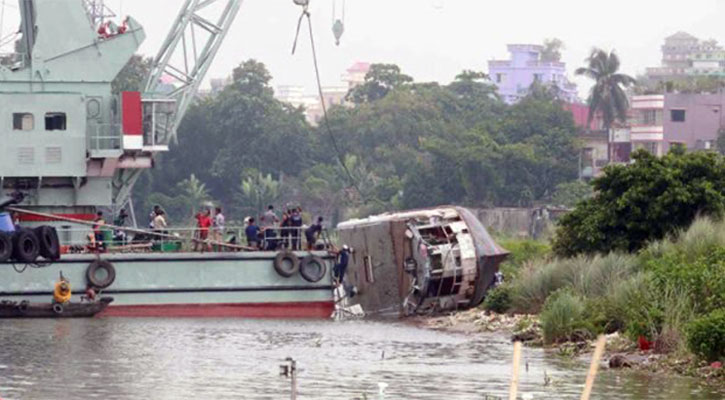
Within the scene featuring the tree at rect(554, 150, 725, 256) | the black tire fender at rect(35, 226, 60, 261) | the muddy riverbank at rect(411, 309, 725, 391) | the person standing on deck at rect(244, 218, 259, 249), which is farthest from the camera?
the person standing on deck at rect(244, 218, 259, 249)

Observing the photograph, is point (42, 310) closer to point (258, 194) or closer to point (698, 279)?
point (698, 279)

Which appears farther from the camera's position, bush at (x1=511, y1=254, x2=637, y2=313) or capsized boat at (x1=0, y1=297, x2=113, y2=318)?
capsized boat at (x1=0, y1=297, x2=113, y2=318)

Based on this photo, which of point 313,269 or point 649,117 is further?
point 649,117

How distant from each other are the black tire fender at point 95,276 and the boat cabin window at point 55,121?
2995 mm

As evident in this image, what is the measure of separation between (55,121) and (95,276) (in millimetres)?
3364

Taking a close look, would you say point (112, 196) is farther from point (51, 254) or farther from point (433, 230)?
point (433, 230)

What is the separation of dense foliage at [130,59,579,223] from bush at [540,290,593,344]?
147ft

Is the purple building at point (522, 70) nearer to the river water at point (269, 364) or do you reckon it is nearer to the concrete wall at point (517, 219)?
the concrete wall at point (517, 219)

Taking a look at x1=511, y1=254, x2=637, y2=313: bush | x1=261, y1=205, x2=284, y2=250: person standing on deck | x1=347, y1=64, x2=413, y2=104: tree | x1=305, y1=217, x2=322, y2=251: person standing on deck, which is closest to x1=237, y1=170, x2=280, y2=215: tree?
x1=347, y1=64, x2=413, y2=104: tree

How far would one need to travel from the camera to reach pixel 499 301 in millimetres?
33438

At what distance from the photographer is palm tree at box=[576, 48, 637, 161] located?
91.9 metres

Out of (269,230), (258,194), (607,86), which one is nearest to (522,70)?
(607,86)

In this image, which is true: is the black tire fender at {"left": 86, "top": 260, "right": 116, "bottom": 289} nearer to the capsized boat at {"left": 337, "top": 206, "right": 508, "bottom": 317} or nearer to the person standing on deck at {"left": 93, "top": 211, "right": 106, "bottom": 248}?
the person standing on deck at {"left": 93, "top": 211, "right": 106, "bottom": 248}

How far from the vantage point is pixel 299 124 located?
86188 mm
